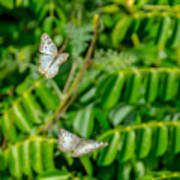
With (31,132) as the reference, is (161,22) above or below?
above

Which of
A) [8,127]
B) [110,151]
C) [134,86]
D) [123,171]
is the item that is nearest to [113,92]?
[134,86]

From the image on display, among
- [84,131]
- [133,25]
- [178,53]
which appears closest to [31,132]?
[84,131]

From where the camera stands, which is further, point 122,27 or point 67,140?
point 122,27

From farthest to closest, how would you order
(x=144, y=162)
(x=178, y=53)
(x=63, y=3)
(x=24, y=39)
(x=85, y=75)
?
1. (x=24, y=39)
2. (x=178, y=53)
3. (x=63, y=3)
4. (x=144, y=162)
5. (x=85, y=75)

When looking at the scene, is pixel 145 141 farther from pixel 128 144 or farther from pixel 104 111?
pixel 104 111

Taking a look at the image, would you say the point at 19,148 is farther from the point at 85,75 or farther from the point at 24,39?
the point at 24,39
